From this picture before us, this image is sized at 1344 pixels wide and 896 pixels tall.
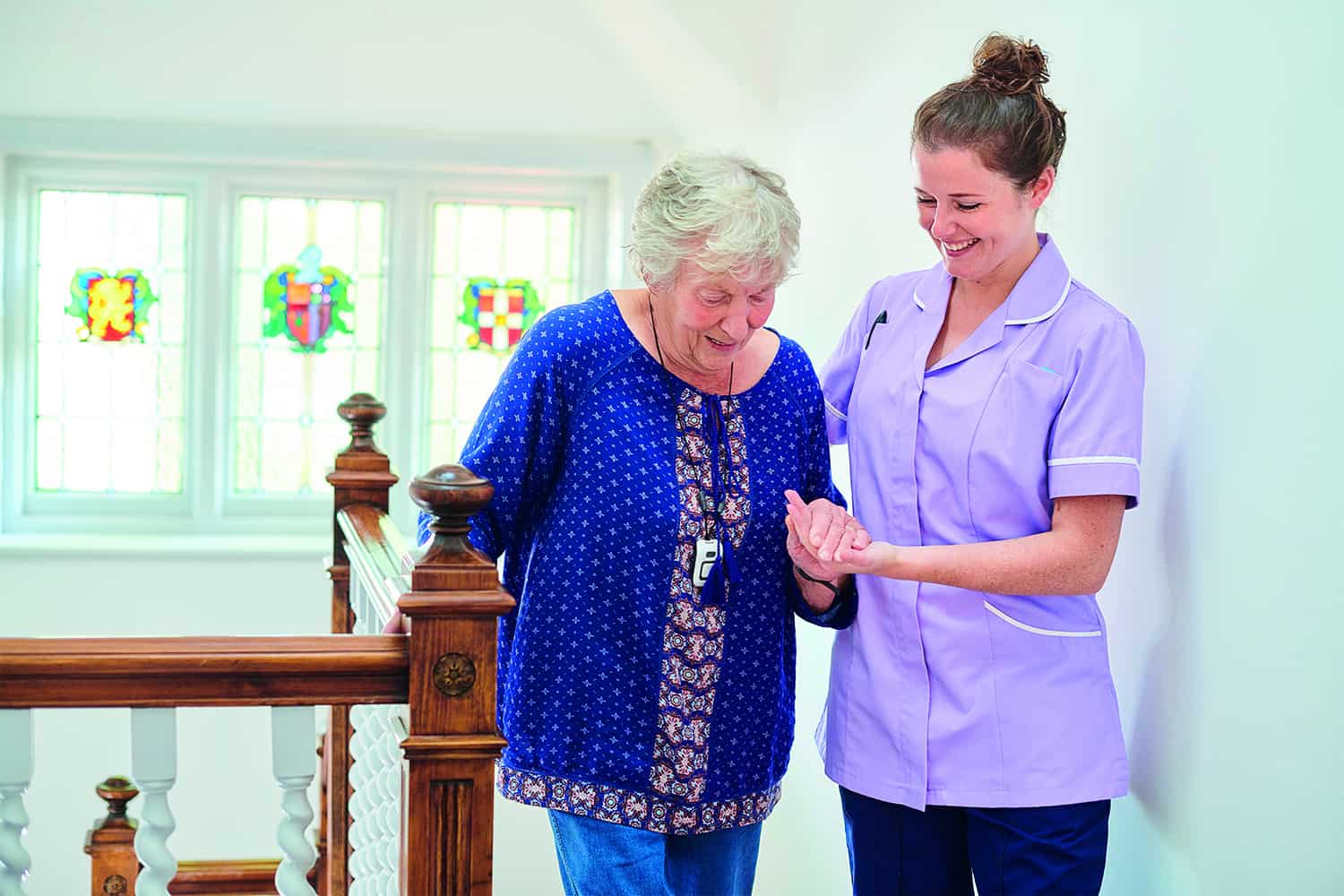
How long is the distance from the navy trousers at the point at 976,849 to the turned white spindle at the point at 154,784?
2.99 ft

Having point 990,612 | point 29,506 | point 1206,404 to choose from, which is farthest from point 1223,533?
point 29,506

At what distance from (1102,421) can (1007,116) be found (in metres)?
0.40

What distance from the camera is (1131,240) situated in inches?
79.8

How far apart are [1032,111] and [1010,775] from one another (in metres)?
0.84

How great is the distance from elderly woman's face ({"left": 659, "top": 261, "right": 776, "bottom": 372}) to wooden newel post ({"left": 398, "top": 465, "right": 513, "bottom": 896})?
394 mm

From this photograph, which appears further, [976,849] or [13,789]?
[976,849]

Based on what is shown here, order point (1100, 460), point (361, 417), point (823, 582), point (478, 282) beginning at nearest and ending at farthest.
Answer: point (1100, 460)
point (823, 582)
point (361, 417)
point (478, 282)

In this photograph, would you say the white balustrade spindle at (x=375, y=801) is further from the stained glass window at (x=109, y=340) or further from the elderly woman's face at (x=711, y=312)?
the stained glass window at (x=109, y=340)

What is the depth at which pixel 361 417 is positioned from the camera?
2881mm

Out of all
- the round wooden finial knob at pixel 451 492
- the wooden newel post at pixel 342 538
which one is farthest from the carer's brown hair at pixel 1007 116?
the wooden newel post at pixel 342 538

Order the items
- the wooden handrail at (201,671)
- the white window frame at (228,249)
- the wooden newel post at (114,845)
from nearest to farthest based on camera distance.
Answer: the wooden handrail at (201,671)
the wooden newel post at (114,845)
the white window frame at (228,249)

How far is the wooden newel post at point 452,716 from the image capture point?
1.56 metres

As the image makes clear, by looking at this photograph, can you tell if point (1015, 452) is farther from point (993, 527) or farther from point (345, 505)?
point (345, 505)

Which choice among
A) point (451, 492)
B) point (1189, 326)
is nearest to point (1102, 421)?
point (1189, 326)
